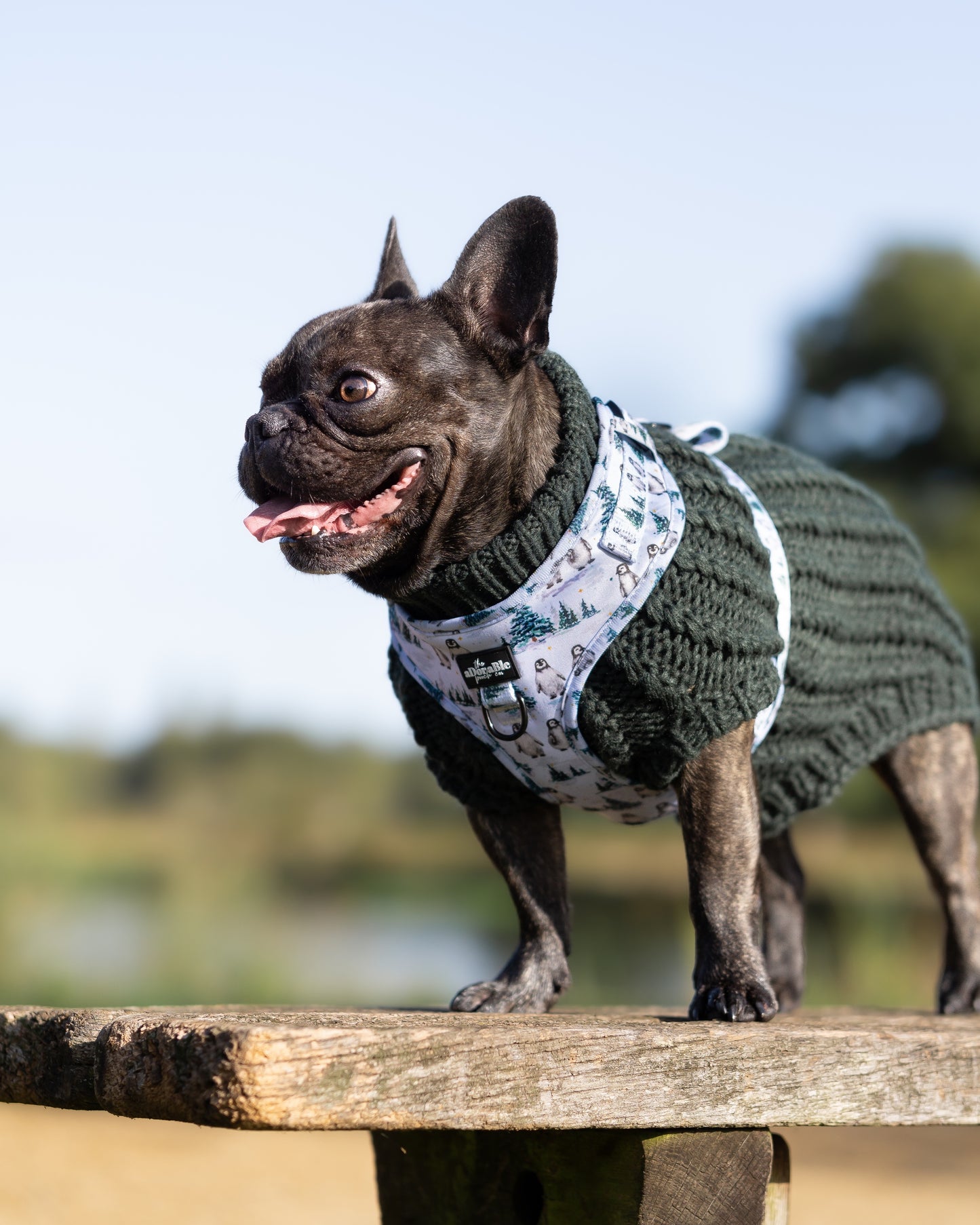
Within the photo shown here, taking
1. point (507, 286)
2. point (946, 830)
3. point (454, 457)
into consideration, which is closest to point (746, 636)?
point (454, 457)

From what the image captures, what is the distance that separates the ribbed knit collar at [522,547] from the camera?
2.71m

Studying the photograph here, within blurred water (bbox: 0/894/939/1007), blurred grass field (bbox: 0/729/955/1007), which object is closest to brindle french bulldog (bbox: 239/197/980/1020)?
blurred water (bbox: 0/894/939/1007)

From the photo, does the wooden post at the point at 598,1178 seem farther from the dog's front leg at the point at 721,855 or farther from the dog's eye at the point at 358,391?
the dog's eye at the point at 358,391

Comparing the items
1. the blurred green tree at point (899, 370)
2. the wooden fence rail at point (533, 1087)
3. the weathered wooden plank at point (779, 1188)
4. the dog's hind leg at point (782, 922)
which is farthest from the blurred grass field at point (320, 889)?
the wooden fence rail at point (533, 1087)

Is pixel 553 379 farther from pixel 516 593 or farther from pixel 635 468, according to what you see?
pixel 516 593

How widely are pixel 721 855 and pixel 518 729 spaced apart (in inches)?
18.3

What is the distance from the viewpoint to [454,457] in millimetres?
2689

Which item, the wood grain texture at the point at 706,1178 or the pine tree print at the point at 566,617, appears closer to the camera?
the wood grain texture at the point at 706,1178

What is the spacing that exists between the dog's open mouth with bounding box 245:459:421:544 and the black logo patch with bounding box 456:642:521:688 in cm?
33

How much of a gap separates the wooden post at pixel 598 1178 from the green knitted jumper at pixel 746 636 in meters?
0.69

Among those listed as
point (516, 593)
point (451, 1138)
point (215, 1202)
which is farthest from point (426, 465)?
point (215, 1202)

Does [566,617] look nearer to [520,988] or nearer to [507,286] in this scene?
[507,286]

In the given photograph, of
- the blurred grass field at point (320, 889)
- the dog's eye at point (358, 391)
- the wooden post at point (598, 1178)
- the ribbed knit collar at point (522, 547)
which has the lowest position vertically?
the blurred grass field at point (320, 889)

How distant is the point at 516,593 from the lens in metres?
2.71
